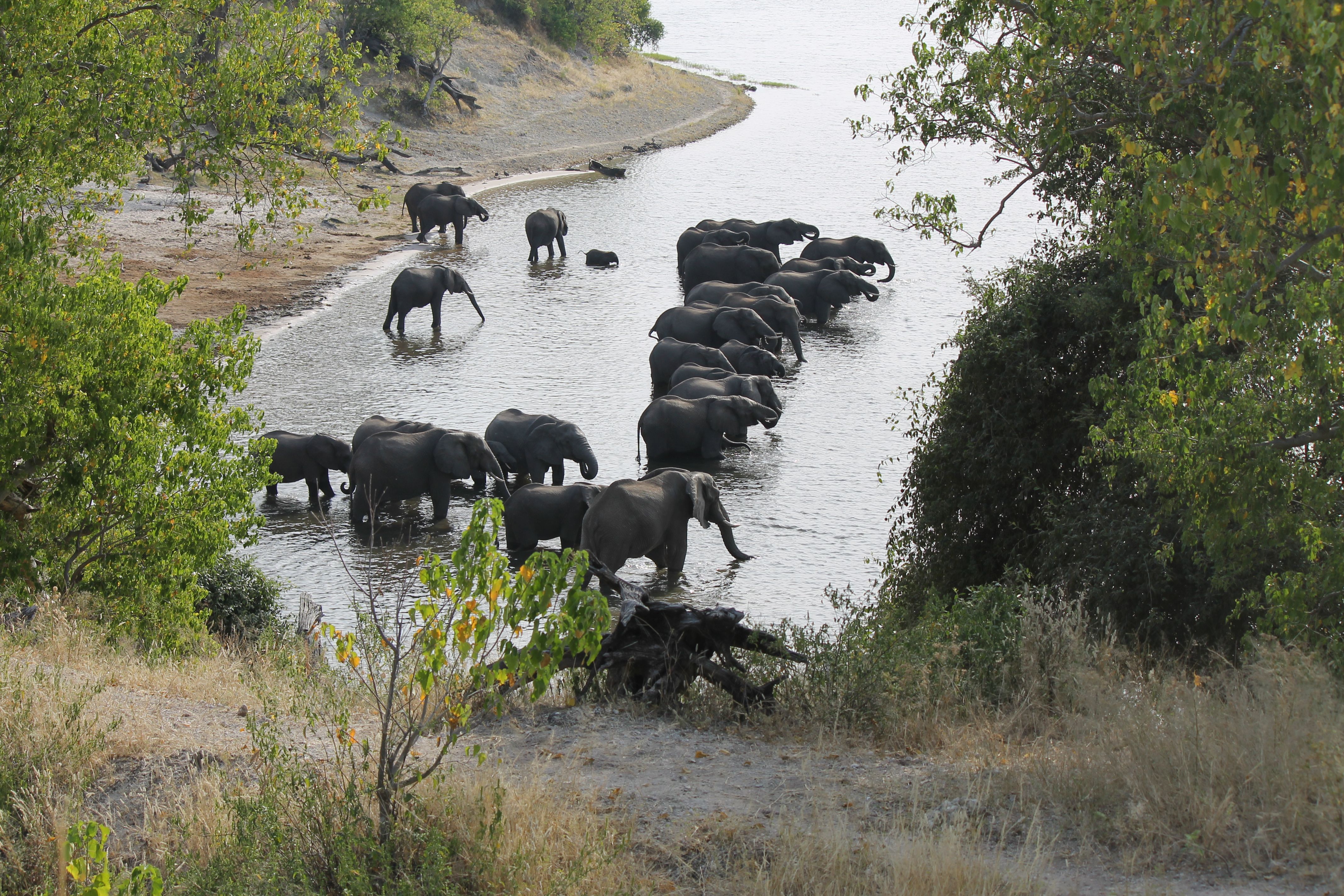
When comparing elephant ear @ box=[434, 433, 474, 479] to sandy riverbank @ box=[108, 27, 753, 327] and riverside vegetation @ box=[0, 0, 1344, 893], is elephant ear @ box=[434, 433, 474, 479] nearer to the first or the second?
riverside vegetation @ box=[0, 0, 1344, 893]

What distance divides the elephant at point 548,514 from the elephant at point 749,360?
870 cm

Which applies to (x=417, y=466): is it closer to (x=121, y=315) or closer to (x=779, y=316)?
(x=121, y=315)

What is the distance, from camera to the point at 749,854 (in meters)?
6.52

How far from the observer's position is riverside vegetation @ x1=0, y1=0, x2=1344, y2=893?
6.24 metres

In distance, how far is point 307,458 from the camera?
709 inches

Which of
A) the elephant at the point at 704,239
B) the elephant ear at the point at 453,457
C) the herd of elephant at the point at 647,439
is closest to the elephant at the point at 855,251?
the elephant at the point at 704,239

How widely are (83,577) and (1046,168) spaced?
34.6 ft

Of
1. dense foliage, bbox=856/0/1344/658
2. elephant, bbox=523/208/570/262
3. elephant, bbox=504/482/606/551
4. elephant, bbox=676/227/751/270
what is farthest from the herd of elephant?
elephant, bbox=523/208/570/262

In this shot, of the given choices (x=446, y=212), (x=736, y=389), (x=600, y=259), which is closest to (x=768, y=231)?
(x=600, y=259)

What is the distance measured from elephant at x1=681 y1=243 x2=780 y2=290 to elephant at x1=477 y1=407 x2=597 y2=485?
1428 cm

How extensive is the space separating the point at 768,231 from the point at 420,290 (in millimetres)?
12502

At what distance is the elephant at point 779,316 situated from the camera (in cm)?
2692

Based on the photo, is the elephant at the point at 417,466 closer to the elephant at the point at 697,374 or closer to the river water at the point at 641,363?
the river water at the point at 641,363

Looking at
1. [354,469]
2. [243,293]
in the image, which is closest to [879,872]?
[354,469]
